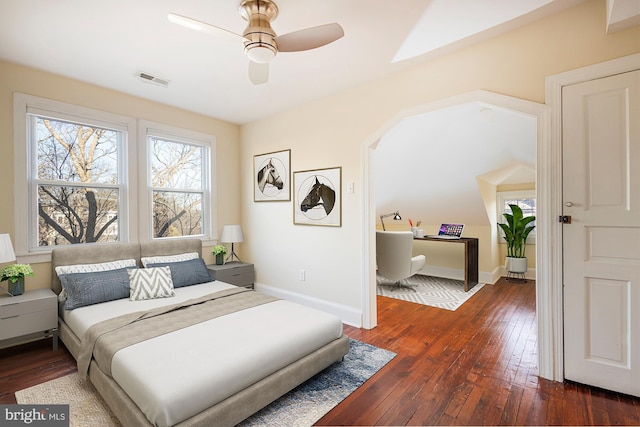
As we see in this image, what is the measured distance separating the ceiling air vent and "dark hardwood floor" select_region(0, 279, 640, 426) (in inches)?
105

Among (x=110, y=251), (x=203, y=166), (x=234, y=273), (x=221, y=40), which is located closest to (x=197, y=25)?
(x=221, y=40)

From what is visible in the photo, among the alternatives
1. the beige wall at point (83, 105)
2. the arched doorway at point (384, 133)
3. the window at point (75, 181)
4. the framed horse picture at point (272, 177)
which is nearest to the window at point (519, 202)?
the arched doorway at point (384, 133)

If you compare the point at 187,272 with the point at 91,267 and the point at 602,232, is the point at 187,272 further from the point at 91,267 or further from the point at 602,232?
the point at 602,232

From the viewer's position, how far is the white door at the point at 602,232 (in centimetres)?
188

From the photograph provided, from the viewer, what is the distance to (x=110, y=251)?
3.20 m

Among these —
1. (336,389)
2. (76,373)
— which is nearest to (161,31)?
(76,373)

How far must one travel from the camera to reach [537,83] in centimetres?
218

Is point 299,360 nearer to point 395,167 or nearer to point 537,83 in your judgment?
point 537,83

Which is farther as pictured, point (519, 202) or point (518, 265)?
point (519, 202)

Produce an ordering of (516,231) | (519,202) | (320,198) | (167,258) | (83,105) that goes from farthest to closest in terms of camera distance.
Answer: (519,202) < (516,231) < (320,198) < (167,258) < (83,105)

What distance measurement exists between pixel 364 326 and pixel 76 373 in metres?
2.53

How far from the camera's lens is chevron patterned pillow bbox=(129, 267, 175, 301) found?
9.16ft

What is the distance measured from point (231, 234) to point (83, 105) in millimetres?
2151

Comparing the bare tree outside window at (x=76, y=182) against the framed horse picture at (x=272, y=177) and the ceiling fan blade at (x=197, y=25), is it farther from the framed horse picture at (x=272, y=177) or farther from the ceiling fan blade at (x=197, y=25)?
the ceiling fan blade at (x=197, y=25)
